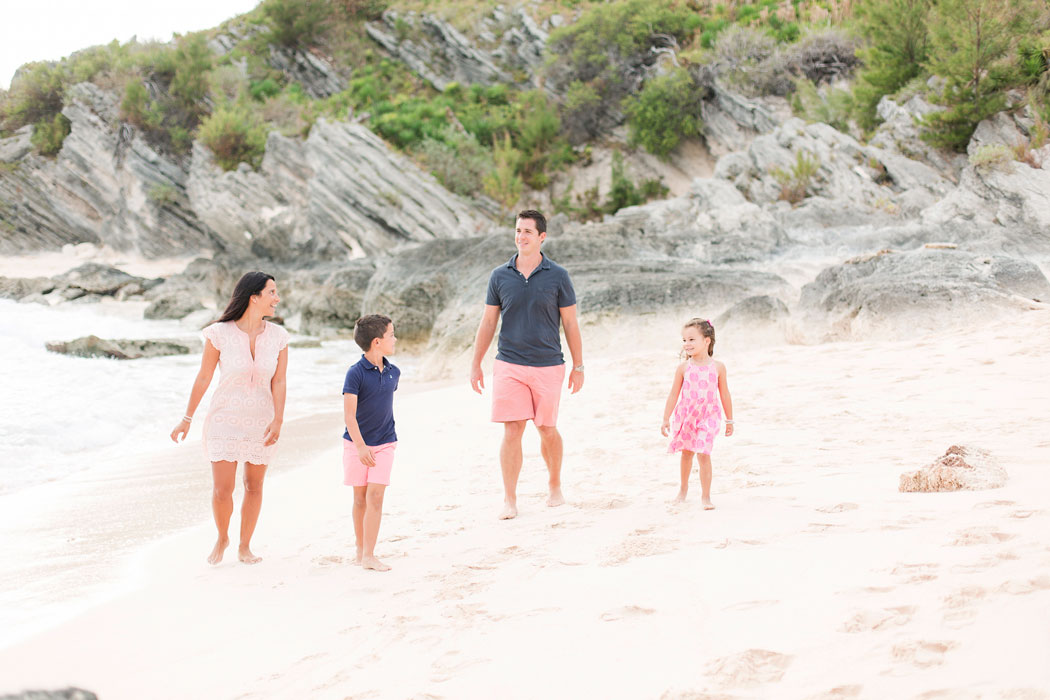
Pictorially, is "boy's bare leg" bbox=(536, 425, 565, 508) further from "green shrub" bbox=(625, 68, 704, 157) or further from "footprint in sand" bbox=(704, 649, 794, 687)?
"green shrub" bbox=(625, 68, 704, 157)

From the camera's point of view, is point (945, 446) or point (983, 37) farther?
point (983, 37)

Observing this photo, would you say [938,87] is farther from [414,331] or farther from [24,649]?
[24,649]

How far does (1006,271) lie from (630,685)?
8.22m

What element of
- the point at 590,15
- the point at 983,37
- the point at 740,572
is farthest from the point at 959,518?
the point at 590,15

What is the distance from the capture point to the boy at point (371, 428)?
11.4 feet

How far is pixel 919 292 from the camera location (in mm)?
8156

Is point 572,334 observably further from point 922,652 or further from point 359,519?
point 922,652

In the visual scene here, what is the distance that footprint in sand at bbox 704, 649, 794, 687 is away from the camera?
204cm

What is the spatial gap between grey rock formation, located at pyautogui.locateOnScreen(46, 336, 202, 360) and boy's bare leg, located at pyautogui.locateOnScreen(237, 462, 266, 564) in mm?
10279

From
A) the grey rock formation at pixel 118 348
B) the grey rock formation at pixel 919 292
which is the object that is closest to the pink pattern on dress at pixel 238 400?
the grey rock formation at pixel 919 292

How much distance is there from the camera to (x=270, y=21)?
1276 inches

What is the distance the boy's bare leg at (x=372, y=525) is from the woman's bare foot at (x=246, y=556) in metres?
0.60

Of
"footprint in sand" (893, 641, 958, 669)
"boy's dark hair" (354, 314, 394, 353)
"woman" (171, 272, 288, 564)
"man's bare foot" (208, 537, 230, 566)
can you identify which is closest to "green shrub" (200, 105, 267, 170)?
"woman" (171, 272, 288, 564)

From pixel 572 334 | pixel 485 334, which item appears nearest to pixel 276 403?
pixel 485 334
